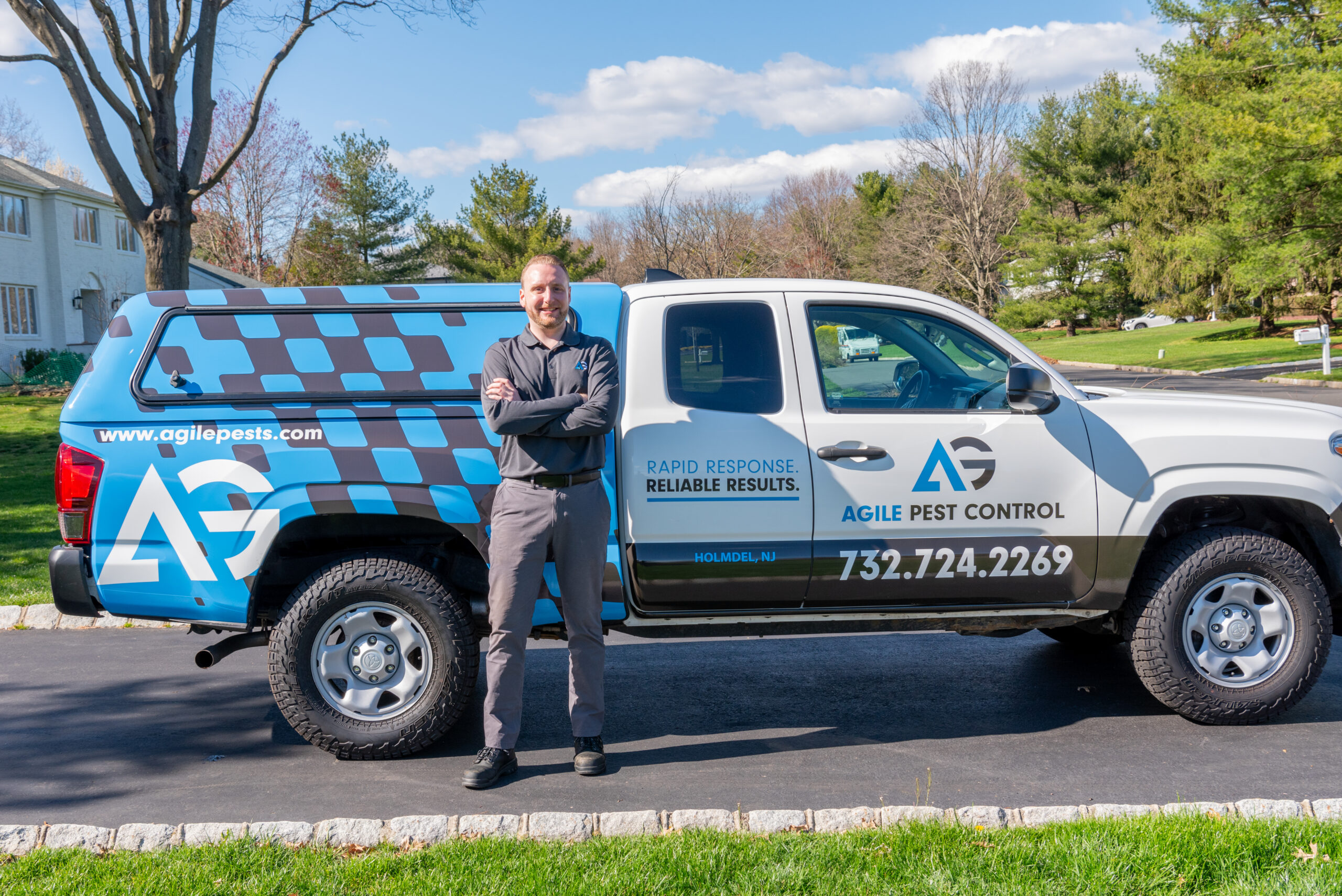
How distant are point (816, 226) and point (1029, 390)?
185 ft

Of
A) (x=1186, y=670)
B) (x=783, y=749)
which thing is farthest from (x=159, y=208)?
(x=1186, y=670)

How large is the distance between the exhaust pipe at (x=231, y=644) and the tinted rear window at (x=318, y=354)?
1.13m

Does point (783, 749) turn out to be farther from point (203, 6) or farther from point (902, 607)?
point (203, 6)

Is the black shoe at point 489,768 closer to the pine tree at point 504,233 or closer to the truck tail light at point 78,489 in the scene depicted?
the truck tail light at point 78,489

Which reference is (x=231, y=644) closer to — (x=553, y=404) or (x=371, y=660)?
(x=371, y=660)

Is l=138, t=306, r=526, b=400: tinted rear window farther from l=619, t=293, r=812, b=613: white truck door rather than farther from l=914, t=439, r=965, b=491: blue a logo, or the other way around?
l=914, t=439, r=965, b=491: blue a logo

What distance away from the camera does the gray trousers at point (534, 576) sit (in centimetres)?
419

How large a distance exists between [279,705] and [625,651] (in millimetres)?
2403

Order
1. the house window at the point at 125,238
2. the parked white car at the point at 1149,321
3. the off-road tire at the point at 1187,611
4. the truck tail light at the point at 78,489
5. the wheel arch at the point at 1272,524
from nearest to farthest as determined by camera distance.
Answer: the truck tail light at the point at 78,489, the off-road tire at the point at 1187,611, the wheel arch at the point at 1272,524, the house window at the point at 125,238, the parked white car at the point at 1149,321

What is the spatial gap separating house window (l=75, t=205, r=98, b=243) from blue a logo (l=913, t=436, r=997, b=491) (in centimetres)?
4080

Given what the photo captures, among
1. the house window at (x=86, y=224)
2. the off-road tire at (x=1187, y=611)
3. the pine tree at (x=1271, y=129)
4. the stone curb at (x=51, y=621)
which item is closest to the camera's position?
the off-road tire at (x=1187, y=611)

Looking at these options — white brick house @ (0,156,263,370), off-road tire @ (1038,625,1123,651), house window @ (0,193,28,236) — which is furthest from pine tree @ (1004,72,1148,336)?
off-road tire @ (1038,625,1123,651)

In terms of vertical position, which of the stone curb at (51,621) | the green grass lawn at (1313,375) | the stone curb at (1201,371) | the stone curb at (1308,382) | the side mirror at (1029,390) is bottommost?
the stone curb at (51,621)

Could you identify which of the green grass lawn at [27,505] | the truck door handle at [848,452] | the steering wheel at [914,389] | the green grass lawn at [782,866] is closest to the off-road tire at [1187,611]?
the green grass lawn at [782,866]
